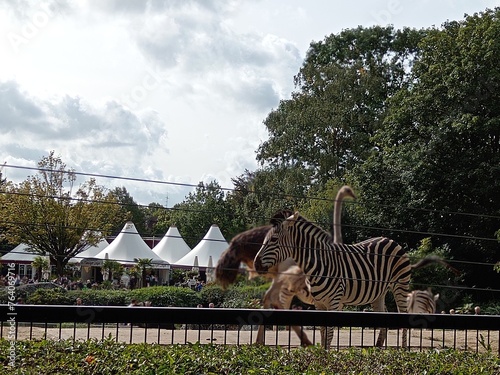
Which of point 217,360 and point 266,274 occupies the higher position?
point 266,274

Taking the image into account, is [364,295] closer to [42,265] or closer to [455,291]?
[455,291]

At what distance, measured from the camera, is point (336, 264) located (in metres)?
8.11

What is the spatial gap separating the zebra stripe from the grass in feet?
7.67

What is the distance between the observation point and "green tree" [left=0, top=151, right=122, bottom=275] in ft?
76.6

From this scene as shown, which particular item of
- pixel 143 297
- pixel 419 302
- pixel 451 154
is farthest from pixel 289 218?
pixel 451 154

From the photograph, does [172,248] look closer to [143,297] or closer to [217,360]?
[143,297]

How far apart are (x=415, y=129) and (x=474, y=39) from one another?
336 cm

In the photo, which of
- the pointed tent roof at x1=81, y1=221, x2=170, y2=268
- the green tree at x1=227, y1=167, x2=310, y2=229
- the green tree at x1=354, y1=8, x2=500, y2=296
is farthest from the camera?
the green tree at x1=227, y1=167, x2=310, y2=229

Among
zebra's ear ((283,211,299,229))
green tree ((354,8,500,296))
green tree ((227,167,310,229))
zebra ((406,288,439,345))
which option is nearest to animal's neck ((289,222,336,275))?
zebra's ear ((283,211,299,229))

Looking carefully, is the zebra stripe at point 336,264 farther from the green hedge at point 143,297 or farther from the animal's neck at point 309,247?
the green hedge at point 143,297

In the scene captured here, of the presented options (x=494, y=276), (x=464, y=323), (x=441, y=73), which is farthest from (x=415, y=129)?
(x=464, y=323)

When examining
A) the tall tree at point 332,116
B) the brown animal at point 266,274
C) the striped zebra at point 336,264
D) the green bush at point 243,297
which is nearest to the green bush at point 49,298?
the green bush at point 243,297

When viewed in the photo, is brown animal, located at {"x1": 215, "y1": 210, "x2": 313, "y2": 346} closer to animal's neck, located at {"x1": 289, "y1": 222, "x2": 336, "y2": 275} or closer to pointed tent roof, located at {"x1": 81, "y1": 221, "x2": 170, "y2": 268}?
animal's neck, located at {"x1": 289, "y1": 222, "x2": 336, "y2": 275}

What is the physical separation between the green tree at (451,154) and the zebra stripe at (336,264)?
12541mm
